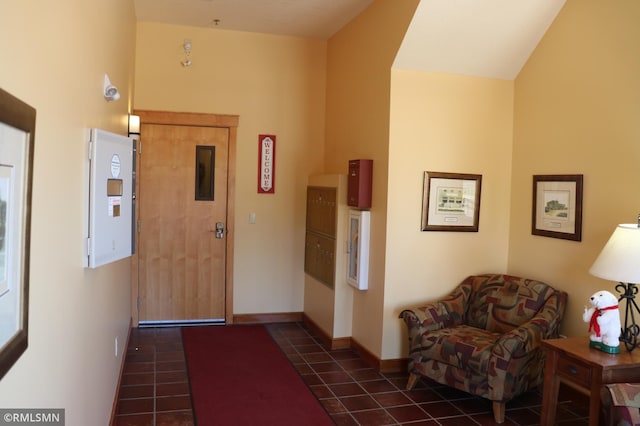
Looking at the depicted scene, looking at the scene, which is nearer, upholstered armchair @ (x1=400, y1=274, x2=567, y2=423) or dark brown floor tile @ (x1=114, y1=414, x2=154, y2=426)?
dark brown floor tile @ (x1=114, y1=414, x2=154, y2=426)

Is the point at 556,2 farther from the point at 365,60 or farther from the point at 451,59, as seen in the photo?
the point at 365,60

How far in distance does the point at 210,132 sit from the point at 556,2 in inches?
135

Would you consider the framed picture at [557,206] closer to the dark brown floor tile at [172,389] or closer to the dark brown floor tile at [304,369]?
the dark brown floor tile at [304,369]

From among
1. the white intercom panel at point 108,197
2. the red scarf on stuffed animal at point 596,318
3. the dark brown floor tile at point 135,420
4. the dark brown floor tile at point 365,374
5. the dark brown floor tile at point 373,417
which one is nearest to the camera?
the white intercom panel at point 108,197

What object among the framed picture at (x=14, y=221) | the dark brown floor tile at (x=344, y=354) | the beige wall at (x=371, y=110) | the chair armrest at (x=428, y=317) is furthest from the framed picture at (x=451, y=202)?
the framed picture at (x=14, y=221)

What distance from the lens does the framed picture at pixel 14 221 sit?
0.97 meters

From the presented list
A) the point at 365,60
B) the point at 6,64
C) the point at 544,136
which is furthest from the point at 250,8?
the point at 6,64

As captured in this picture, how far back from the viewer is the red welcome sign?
577 centimetres

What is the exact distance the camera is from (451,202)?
440 centimetres

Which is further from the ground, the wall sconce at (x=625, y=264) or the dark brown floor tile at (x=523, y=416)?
the wall sconce at (x=625, y=264)

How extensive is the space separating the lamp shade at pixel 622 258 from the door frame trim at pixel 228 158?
11.9 feet

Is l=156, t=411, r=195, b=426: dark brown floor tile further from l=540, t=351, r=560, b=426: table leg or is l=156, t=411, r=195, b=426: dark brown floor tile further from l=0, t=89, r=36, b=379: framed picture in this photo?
l=0, t=89, r=36, b=379: framed picture

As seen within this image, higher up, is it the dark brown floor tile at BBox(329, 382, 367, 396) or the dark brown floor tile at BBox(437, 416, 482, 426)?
the dark brown floor tile at BBox(329, 382, 367, 396)

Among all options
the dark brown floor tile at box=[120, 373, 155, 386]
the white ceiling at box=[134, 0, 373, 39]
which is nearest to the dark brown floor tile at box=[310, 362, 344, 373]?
the dark brown floor tile at box=[120, 373, 155, 386]
